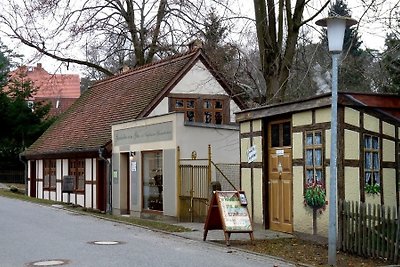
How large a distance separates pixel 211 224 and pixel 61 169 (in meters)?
17.8

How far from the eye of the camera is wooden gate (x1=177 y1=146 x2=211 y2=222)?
19.6 m

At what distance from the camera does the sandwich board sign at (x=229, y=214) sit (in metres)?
14.3

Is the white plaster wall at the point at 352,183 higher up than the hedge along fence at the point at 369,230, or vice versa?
the white plaster wall at the point at 352,183

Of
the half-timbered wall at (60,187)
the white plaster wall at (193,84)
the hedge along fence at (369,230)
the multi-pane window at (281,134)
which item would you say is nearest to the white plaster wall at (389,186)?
the hedge along fence at (369,230)

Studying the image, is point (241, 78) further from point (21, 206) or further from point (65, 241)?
point (65, 241)

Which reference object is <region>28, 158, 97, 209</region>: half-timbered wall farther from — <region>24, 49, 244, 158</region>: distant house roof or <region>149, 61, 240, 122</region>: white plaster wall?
<region>149, 61, 240, 122</region>: white plaster wall

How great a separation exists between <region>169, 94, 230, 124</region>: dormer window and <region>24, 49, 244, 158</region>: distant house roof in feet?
1.64

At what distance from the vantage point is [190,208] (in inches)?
789

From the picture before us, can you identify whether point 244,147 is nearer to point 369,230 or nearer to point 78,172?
point 369,230

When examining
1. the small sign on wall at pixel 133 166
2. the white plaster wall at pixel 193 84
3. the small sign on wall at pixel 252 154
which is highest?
the white plaster wall at pixel 193 84

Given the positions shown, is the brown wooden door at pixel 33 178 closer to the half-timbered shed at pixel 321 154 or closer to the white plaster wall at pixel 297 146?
the half-timbered shed at pixel 321 154

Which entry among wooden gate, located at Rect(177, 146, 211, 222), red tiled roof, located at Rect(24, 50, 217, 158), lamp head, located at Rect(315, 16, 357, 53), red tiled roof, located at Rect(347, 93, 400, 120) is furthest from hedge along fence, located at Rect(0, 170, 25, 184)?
lamp head, located at Rect(315, 16, 357, 53)

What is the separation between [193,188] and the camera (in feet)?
65.3

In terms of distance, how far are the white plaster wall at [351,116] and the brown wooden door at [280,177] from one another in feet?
6.74
